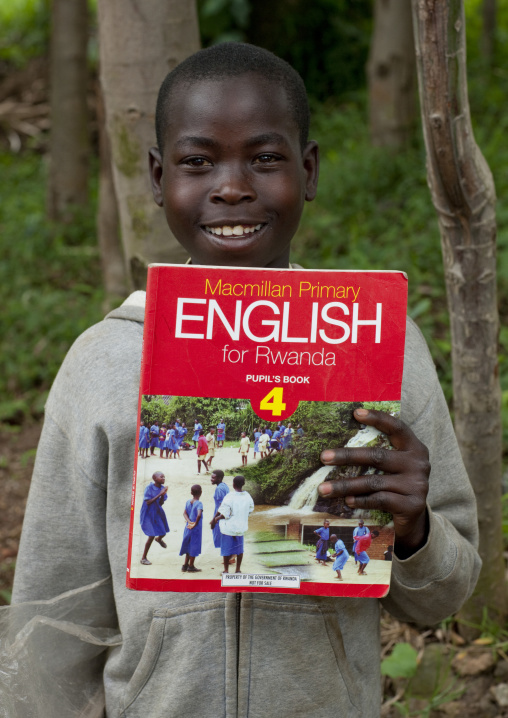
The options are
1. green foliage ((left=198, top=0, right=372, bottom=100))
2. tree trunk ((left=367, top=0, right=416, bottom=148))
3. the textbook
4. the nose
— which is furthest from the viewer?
green foliage ((left=198, top=0, right=372, bottom=100))

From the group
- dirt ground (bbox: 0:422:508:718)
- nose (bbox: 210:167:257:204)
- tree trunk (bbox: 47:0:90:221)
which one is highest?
tree trunk (bbox: 47:0:90:221)

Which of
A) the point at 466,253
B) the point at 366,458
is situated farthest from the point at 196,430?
the point at 466,253

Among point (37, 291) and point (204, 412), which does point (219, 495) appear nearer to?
point (204, 412)

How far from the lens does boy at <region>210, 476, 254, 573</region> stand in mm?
1190

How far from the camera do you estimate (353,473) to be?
120cm

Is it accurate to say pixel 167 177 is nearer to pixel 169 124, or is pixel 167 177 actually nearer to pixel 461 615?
pixel 169 124

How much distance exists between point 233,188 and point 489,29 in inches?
321

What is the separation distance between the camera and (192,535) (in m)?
1.20

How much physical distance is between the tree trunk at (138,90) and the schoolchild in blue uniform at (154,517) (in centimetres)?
113

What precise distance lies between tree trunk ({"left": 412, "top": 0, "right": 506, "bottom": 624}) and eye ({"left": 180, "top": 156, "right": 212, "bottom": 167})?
667mm

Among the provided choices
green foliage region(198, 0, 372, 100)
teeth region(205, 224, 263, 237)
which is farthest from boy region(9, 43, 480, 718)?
green foliage region(198, 0, 372, 100)

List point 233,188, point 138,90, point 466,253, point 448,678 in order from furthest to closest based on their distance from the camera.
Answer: point 448,678
point 138,90
point 466,253
point 233,188

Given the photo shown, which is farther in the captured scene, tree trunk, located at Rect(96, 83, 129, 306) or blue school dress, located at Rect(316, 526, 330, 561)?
tree trunk, located at Rect(96, 83, 129, 306)

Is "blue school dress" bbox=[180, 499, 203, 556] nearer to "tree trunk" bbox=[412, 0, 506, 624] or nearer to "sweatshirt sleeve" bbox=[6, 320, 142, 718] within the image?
"sweatshirt sleeve" bbox=[6, 320, 142, 718]
